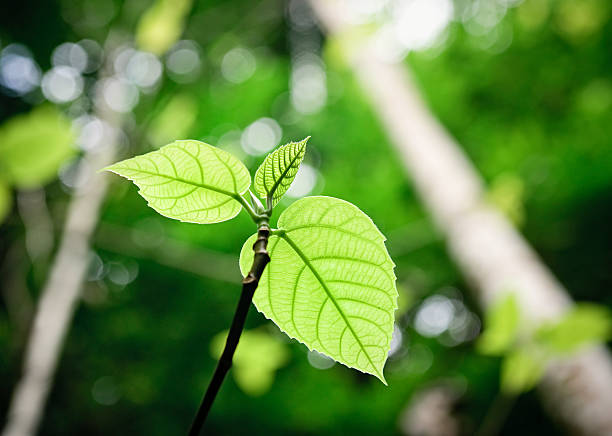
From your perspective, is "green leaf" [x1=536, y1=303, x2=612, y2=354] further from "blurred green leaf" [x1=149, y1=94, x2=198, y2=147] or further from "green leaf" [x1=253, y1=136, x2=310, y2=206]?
"blurred green leaf" [x1=149, y1=94, x2=198, y2=147]

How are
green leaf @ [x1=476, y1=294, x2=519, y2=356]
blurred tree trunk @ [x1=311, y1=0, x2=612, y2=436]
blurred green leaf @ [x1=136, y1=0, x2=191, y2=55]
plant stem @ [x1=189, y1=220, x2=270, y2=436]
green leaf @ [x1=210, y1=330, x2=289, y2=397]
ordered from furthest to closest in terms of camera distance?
blurred green leaf @ [x1=136, y1=0, x2=191, y2=55] < green leaf @ [x1=210, y1=330, x2=289, y2=397] < blurred tree trunk @ [x1=311, y1=0, x2=612, y2=436] < green leaf @ [x1=476, y1=294, x2=519, y2=356] < plant stem @ [x1=189, y1=220, x2=270, y2=436]

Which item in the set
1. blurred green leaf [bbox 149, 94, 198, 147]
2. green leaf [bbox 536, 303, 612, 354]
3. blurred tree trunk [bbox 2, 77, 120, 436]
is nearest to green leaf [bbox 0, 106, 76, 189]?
blurred tree trunk [bbox 2, 77, 120, 436]

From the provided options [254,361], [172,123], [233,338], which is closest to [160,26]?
[172,123]

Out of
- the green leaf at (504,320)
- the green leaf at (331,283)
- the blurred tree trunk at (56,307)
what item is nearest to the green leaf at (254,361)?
the blurred tree trunk at (56,307)

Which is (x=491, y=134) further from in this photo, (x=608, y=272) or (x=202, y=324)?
(x=202, y=324)

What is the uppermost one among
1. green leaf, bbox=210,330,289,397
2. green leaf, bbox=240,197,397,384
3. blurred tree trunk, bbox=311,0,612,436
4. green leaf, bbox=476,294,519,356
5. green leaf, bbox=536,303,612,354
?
blurred tree trunk, bbox=311,0,612,436

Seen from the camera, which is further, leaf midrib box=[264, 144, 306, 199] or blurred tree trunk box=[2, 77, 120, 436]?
blurred tree trunk box=[2, 77, 120, 436]

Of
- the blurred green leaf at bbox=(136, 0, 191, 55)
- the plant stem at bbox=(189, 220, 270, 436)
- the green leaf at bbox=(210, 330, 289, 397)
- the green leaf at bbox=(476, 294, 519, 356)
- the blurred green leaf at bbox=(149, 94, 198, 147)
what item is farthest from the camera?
the blurred green leaf at bbox=(149, 94, 198, 147)
